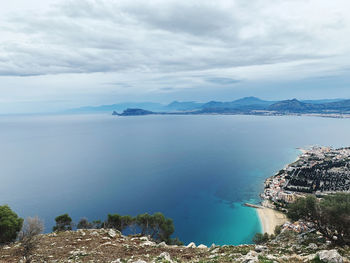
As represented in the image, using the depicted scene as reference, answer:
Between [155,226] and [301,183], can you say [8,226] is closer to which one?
[155,226]

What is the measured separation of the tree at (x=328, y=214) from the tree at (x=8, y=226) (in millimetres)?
35991

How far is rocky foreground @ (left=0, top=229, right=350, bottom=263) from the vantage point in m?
17.2

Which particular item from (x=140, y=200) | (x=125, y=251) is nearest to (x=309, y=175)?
(x=140, y=200)

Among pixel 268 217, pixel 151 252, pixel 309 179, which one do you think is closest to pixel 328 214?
pixel 151 252

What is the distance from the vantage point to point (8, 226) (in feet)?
90.0

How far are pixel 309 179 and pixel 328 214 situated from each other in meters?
98.6

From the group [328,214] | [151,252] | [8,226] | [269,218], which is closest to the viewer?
[328,214]

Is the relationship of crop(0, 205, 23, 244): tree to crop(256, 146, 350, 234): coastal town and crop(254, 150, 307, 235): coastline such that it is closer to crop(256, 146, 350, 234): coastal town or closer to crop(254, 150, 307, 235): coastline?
crop(256, 146, 350, 234): coastal town

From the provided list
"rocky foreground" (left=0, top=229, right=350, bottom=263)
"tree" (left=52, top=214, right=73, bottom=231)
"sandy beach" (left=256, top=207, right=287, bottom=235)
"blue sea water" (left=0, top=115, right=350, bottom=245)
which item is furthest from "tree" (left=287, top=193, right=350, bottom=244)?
"sandy beach" (left=256, top=207, right=287, bottom=235)

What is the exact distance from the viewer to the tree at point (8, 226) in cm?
2725

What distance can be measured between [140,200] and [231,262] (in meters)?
73.8

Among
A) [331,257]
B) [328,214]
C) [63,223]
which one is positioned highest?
[328,214]

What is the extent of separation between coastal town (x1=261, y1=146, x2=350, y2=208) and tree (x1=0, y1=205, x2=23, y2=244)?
7638 cm

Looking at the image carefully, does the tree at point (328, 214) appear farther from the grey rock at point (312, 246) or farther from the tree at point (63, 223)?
the tree at point (63, 223)
